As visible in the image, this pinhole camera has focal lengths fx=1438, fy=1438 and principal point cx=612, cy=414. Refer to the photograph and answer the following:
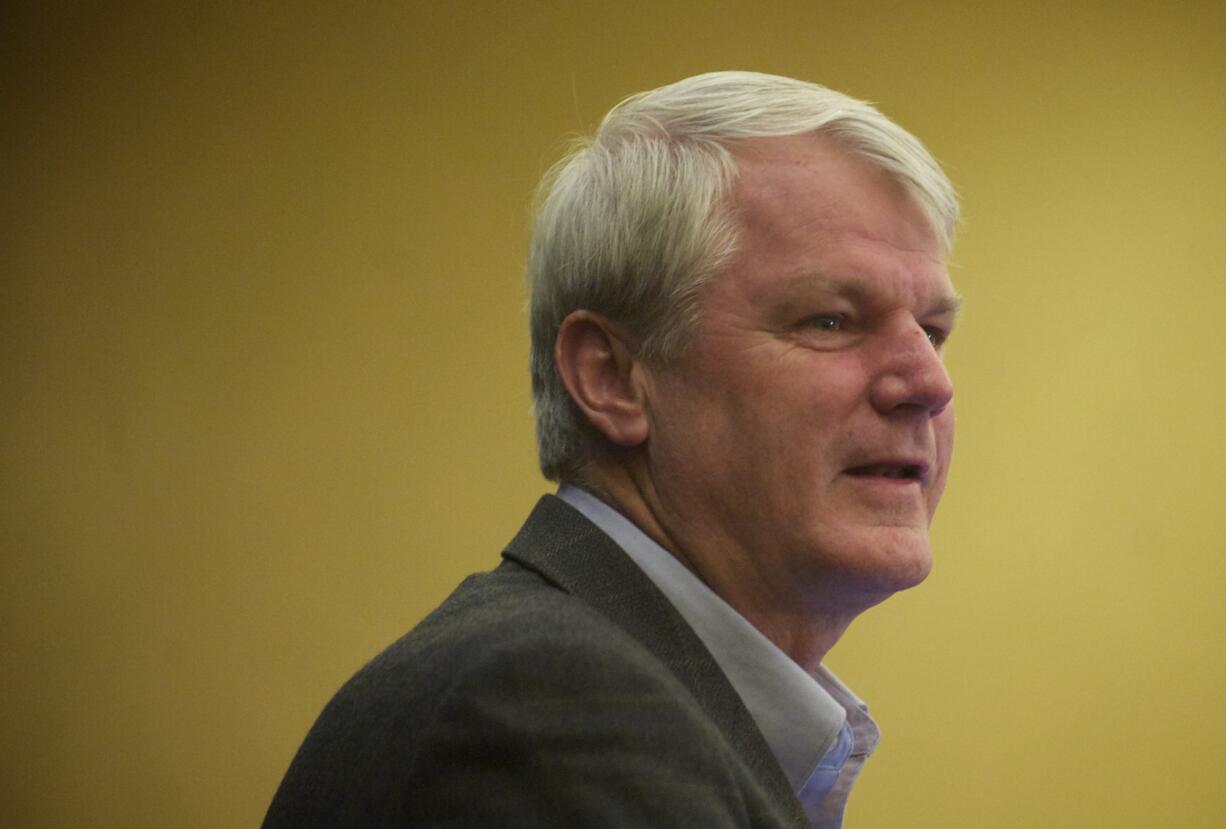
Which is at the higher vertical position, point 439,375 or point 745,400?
point 745,400

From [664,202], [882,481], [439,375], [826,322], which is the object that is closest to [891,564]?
[882,481]

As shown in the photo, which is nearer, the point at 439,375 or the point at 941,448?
the point at 941,448

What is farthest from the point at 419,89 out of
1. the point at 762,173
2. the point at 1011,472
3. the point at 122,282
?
the point at 762,173

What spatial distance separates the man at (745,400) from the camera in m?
0.94

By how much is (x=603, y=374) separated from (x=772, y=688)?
27 centimetres

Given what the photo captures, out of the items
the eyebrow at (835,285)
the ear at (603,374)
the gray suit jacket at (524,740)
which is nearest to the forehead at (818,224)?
the eyebrow at (835,285)

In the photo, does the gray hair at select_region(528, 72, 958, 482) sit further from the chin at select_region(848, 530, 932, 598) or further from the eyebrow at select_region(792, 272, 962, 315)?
the chin at select_region(848, 530, 932, 598)

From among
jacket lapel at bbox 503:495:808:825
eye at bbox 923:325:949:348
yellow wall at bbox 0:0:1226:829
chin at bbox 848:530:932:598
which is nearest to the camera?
jacket lapel at bbox 503:495:808:825

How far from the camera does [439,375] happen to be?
2420 mm

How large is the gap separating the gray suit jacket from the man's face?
6.8 inches

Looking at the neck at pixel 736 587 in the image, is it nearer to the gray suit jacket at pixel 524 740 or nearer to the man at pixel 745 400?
the man at pixel 745 400

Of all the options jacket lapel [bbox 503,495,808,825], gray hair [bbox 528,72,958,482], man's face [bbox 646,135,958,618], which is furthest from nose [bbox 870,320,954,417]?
jacket lapel [bbox 503,495,808,825]

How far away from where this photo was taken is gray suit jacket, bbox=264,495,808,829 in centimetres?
69

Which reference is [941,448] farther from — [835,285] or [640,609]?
[640,609]
